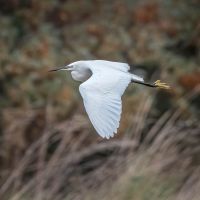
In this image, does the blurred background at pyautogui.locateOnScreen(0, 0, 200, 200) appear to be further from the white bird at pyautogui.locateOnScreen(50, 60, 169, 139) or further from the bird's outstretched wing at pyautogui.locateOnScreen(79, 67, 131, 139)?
the bird's outstretched wing at pyautogui.locateOnScreen(79, 67, 131, 139)

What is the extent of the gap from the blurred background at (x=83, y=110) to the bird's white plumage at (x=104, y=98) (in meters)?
1.04

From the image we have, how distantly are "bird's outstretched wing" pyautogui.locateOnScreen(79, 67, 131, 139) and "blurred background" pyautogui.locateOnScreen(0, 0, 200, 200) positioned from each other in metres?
1.07

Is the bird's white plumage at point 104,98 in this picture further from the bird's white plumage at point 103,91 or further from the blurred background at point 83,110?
→ the blurred background at point 83,110

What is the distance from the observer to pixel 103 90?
310 centimetres

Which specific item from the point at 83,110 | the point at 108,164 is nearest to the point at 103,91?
the point at 108,164

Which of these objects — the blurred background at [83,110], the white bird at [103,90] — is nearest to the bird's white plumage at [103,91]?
the white bird at [103,90]

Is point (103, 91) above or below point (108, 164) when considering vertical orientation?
above

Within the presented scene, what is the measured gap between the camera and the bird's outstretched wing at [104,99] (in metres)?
2.94

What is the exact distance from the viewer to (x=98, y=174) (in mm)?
4496

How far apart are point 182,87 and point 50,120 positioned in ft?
2.85

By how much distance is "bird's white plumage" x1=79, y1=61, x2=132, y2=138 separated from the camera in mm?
2939

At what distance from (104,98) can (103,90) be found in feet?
0.13

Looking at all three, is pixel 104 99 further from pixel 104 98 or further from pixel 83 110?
pixel 83 110

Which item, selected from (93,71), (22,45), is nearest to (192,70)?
(22,45)
